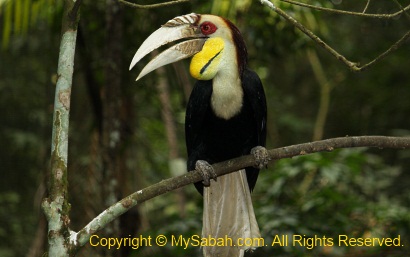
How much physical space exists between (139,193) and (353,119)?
17.7ft

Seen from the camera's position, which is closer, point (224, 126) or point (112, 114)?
point (224, 126)

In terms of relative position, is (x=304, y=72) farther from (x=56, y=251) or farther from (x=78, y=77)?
(x=56, y=251)

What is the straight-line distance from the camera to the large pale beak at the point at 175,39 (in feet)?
9.47

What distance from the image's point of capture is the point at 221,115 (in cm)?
336

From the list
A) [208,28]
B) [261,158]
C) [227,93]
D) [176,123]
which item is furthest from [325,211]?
[176,123]

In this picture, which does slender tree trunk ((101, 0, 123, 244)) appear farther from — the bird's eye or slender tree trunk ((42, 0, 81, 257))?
slender tree trunk ((42, 0, 81, 257))

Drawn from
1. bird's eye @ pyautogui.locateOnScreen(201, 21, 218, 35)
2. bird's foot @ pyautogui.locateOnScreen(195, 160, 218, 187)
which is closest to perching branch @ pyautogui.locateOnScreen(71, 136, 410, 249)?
bird's foot @ pyautogui.locateOnScreen(195, 160, 218, 187)

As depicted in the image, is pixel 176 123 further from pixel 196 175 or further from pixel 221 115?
pixel 196 175

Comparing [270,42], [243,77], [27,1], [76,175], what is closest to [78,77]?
[76,175]

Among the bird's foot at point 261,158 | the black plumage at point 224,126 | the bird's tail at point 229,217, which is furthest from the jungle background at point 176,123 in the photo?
the bird's foot at point 261,158

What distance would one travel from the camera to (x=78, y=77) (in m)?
6.18

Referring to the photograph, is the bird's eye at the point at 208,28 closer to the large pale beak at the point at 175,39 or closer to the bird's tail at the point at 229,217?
the large pale beak at the point at 175,39

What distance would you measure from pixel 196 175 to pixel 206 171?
1.44 ft

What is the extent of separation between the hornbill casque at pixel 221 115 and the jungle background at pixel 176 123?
0.46m
